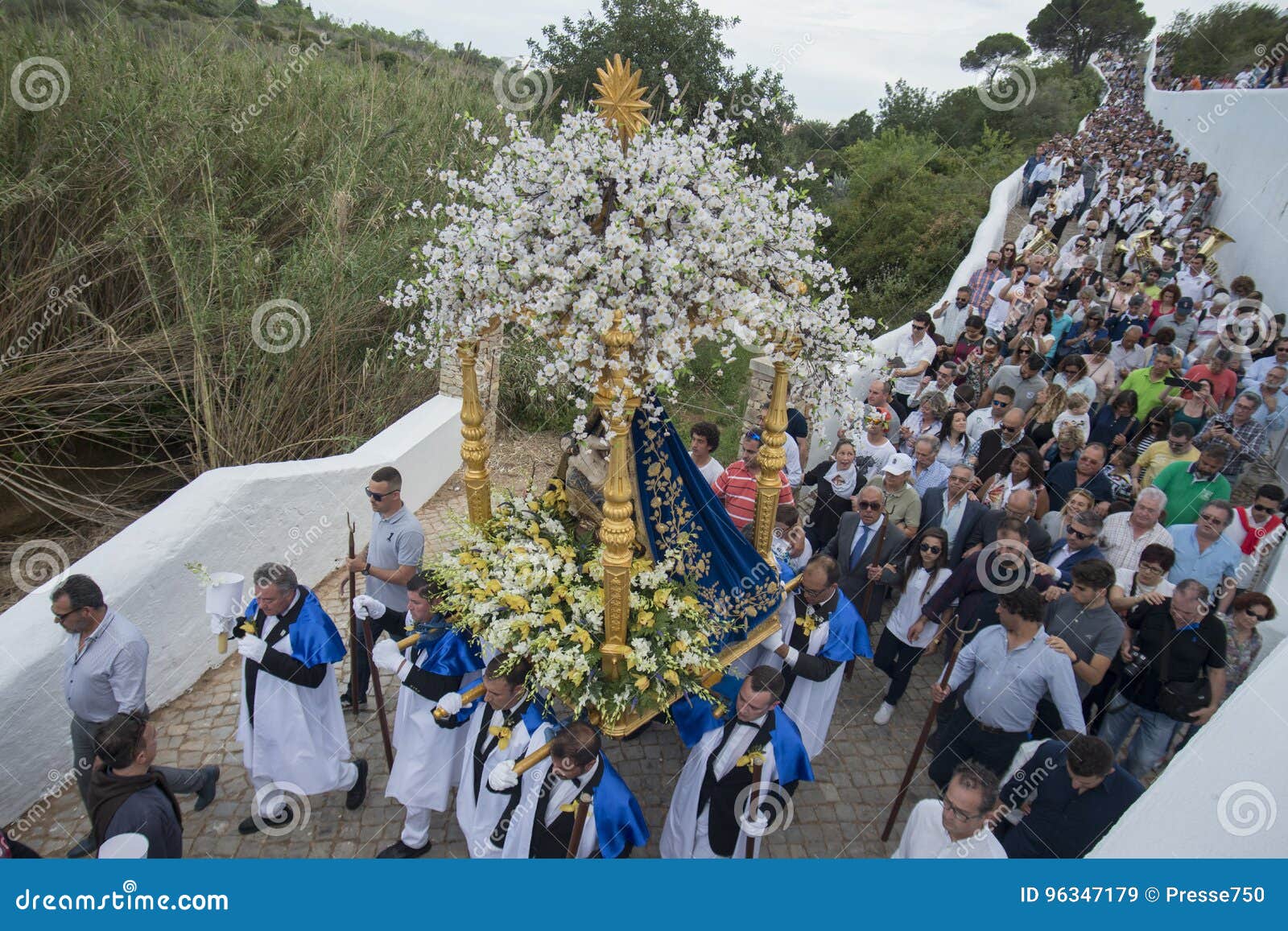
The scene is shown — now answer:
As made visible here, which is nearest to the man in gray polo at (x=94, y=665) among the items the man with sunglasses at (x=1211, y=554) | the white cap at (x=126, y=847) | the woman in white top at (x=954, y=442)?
the white cap at (x=126, y=847)

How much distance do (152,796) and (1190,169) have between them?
68.2 ft

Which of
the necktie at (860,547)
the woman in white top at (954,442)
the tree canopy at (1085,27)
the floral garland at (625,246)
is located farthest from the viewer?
the tree canopy at (1085,27)

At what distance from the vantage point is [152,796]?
3553 mm

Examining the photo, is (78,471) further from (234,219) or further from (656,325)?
(656,325)

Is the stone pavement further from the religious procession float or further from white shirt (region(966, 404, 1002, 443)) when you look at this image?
white shirt (region(966, 404, 1002, 443))

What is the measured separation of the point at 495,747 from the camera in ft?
13.8

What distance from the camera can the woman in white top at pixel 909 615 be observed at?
18.4 feet

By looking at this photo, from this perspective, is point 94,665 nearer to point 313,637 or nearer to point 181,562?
point 313,637

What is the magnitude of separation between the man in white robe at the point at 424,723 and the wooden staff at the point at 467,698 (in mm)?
121

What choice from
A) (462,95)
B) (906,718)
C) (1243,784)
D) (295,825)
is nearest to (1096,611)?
(1243,784)

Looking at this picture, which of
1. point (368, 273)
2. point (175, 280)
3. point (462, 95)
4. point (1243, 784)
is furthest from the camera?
point (462, 95)

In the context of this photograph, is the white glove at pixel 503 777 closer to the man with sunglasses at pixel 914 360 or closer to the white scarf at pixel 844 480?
the white scarf at pixel 844 480

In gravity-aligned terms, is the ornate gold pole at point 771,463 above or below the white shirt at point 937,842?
above

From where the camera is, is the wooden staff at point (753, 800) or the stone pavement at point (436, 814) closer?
the wooden staff at point (753, 800)
